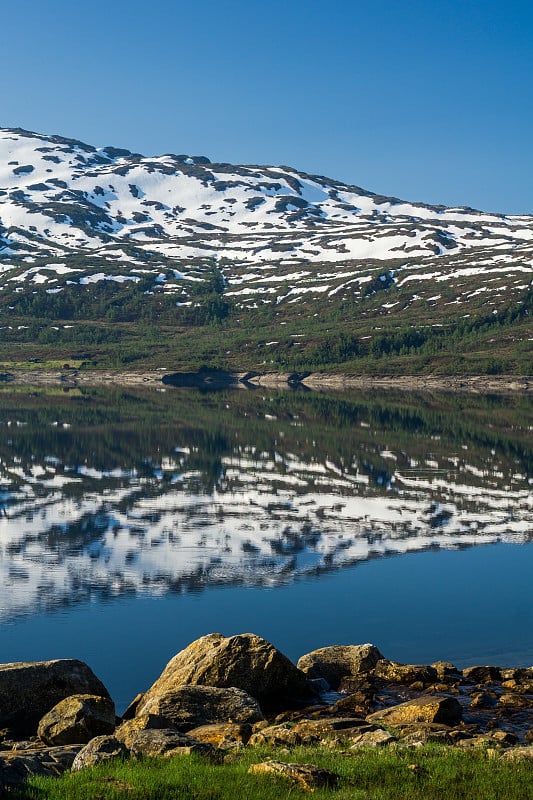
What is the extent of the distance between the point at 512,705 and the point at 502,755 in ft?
23.8

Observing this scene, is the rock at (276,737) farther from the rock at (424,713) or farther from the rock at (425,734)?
the rock at (424,713)

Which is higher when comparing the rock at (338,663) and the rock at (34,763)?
the rock at (34,763)

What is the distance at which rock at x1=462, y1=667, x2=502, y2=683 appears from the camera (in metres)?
26.3

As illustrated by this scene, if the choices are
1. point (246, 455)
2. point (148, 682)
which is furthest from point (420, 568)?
point (246, 455)

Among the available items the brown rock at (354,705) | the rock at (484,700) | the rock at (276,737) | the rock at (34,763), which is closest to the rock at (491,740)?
the rock at (484,700)

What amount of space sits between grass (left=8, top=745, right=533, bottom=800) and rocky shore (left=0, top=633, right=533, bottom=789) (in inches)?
22.1

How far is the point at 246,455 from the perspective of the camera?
3413 inches

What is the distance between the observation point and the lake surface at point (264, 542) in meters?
33.8

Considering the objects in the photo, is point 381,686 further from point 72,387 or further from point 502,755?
point 72,387

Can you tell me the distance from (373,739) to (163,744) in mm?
4606

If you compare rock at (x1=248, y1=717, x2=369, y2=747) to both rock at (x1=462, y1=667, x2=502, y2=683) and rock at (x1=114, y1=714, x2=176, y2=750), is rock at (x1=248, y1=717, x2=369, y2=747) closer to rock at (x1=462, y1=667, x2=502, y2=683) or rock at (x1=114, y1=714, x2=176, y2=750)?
rock at (x1=114, y1=714, x2=176, y2=750)

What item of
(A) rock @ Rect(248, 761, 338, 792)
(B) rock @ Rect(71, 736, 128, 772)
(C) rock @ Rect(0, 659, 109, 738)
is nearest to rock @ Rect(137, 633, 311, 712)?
(C) rock @ Rect(0, 659, 109, 738)

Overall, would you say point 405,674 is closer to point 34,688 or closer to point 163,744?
point 163,744

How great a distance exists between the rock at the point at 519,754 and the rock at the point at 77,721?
9.99 metres
